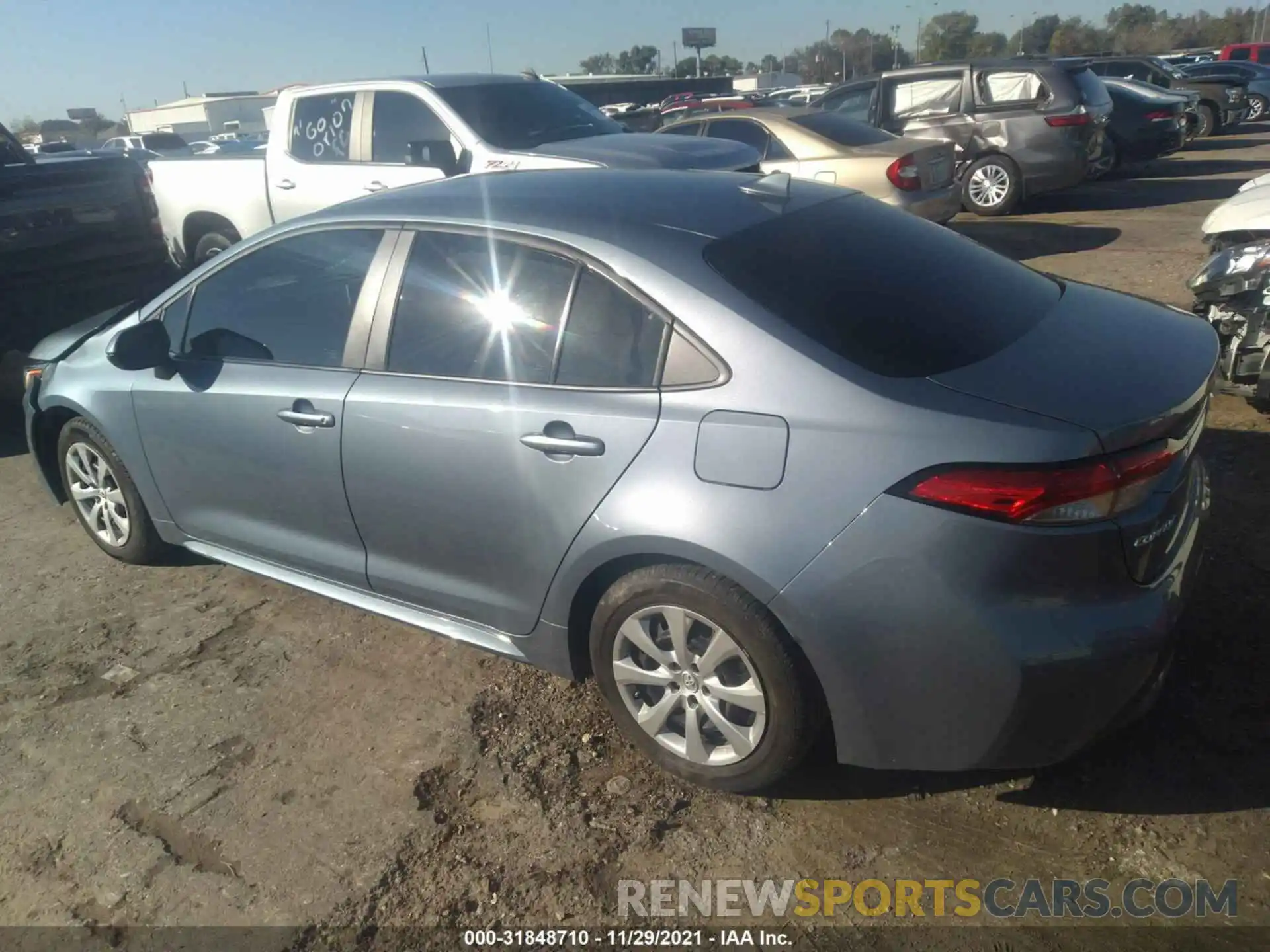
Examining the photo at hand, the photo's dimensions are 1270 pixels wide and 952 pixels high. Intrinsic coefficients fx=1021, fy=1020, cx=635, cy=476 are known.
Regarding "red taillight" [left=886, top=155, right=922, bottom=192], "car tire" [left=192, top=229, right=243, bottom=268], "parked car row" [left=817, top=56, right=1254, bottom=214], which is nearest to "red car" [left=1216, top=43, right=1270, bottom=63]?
"parked car row" [left=817, top=56, right=1254, bottom=214]

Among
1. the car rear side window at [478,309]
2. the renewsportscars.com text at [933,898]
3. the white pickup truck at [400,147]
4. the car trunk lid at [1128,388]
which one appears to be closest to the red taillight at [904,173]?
the white pickup truck at [400,147]

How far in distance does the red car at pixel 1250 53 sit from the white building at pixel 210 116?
3564cm

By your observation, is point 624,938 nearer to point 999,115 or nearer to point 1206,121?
point 999,115

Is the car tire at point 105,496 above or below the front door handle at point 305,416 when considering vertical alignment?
below

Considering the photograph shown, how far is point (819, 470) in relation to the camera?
243cm

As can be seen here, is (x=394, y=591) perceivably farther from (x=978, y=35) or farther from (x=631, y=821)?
(x=978, y=35)

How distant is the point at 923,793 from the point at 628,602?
0.97 m

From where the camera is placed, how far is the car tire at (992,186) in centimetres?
1159

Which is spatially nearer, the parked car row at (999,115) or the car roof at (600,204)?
the car roof at (600,204)

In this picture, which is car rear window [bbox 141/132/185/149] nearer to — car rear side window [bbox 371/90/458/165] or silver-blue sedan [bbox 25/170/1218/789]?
car rear side window [bbox 371/90/458/165]

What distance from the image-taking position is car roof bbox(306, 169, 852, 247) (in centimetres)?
296

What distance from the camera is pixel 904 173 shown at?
9.14 m

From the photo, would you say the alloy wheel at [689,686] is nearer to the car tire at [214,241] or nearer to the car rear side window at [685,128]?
the car tire at [214,241]

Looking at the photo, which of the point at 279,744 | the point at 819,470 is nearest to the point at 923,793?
the point at 819,470
